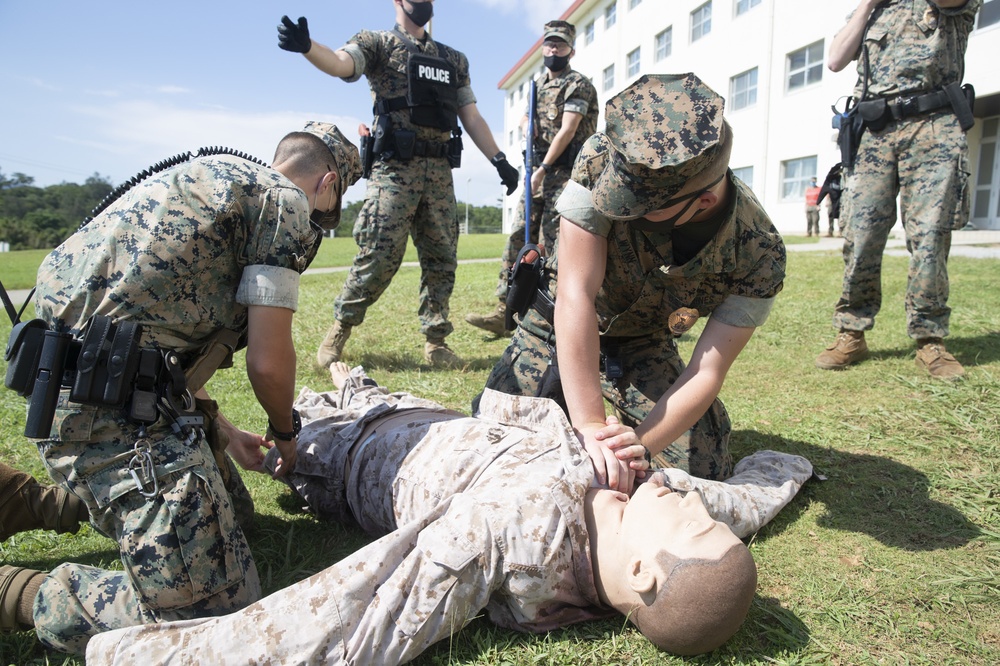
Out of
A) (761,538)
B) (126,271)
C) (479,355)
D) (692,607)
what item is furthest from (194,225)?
(479,355)

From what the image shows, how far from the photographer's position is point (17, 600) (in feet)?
5.90

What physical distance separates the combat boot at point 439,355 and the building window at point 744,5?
20.8 m

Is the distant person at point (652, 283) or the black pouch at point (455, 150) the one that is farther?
the black pouch at point (455, 150)

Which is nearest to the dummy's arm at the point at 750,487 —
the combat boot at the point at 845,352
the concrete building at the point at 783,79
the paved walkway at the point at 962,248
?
the combat boot at the point at 845,352

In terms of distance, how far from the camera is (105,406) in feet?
5.93

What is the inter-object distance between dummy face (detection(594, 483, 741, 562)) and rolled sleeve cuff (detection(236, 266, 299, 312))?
1.15 metres

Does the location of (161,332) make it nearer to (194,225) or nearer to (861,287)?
(194,225)

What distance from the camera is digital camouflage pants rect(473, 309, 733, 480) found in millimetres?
2740

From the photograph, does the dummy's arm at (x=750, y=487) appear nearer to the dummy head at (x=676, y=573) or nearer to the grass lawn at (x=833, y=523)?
the grass lawn at (x=833, y=523)

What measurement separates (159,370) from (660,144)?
1.61 meters

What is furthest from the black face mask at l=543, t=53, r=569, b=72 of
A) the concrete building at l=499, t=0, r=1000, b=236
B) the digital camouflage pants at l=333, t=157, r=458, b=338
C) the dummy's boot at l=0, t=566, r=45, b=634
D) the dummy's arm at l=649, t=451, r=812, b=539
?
the concrete building at l=499, t=0, r=1000, b=236

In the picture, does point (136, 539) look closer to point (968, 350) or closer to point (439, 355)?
point (439, 355)

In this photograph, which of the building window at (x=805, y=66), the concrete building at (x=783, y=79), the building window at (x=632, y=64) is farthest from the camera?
the building window at (x=632, y=64)

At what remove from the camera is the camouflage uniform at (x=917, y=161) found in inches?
154
